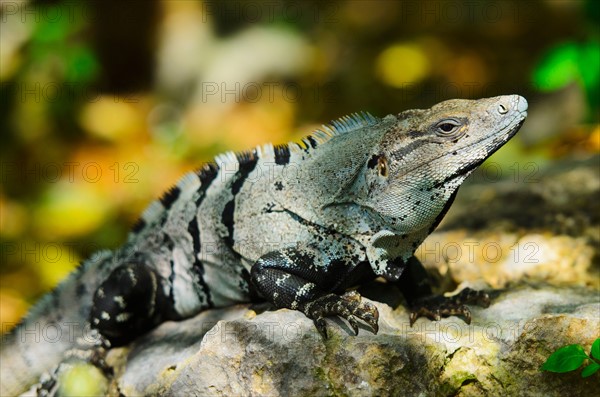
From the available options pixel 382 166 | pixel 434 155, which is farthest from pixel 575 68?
pixel 382 166

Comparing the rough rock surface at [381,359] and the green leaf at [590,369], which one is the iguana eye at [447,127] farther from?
the green leaf at [590,369]

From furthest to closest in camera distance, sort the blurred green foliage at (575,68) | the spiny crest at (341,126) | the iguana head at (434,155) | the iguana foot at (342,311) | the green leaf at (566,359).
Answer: the blurred green foliage at (575,68) → the spiny crest at (341,126) → the iguana head at (434,155) → the iguana foot at (342,311) → the green leaf at (566,359)

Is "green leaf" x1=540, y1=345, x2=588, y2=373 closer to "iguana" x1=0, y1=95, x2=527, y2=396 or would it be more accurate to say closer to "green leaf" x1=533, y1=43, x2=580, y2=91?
"iguana" x1=0, y1=95, x2=527, y2=396

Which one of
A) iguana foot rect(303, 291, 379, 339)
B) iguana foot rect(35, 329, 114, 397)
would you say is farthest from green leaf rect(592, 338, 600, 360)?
iguana foot rect(35, 329, 114, 397)

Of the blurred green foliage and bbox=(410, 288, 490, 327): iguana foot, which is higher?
the blurred green foliage

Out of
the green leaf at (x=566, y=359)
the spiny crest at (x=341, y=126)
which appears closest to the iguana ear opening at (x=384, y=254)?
the spiny crest at (x=341, y=126)

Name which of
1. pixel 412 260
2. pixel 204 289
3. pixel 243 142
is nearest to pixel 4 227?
pixel 243 142

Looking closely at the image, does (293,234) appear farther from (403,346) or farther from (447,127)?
(447,127)

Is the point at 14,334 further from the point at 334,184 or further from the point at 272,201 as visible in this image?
the point at 334,184
